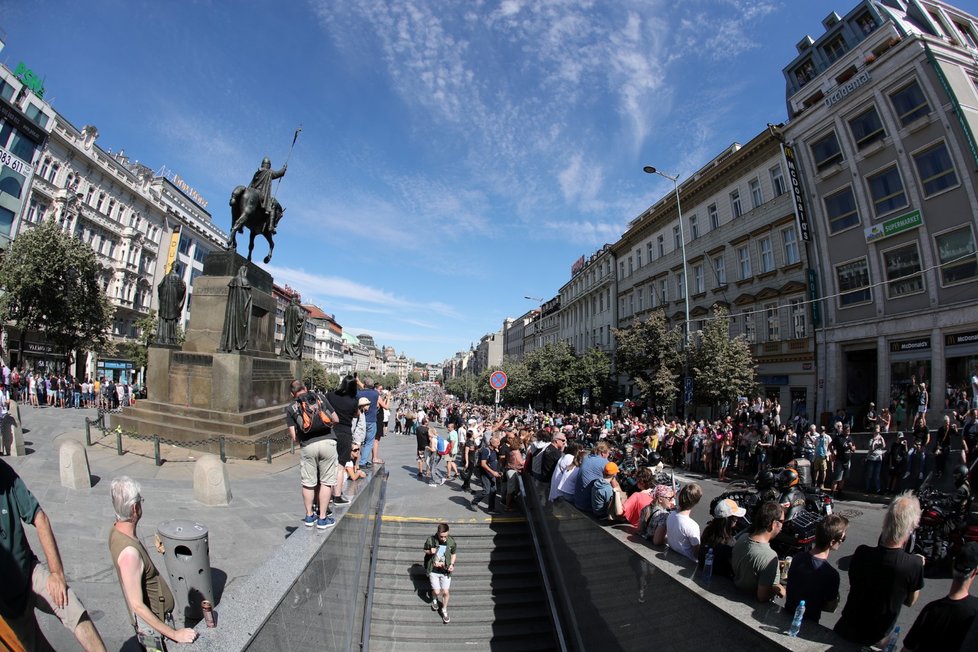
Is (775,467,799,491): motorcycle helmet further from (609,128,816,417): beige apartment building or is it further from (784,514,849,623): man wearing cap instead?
(609,128,816,417): beige apartment building

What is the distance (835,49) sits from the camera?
993 inches

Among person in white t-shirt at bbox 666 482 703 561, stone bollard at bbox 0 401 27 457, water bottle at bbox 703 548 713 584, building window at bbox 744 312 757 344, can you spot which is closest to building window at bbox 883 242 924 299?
building window at bbox 744 312 757 344

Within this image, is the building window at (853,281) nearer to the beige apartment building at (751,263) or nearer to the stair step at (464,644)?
the beige apartment building at (751,263)

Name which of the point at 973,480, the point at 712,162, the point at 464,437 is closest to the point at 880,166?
the point at 712,162

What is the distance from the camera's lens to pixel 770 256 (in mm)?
26203

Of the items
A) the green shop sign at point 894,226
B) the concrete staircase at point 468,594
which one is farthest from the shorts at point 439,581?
the green shop sign at point 894,226

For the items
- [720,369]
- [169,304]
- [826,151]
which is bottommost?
[720,369]

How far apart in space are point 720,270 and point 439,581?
93.5ft

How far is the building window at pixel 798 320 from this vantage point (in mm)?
23875

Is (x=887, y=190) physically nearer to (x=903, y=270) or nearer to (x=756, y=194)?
(x=903, y=270)

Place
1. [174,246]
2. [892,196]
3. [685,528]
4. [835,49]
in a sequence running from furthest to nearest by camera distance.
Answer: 1. [174,246]
2. [835,49]
3. [892,196]
4. [685,528]

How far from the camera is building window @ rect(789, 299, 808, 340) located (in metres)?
23.9

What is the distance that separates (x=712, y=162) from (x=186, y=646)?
37.9 metres

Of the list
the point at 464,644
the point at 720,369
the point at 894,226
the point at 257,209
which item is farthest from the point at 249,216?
the point at 894,226
